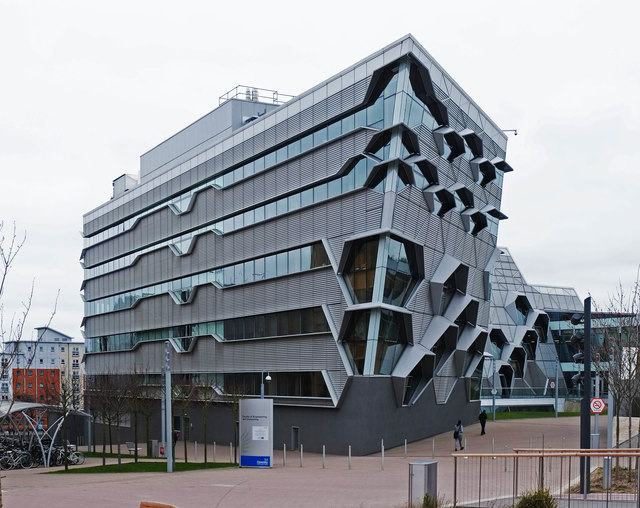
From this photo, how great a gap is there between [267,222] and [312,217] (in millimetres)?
5310

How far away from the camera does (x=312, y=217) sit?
44594 millimetres

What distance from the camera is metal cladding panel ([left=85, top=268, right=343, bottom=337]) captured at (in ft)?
145

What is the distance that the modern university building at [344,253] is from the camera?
133 ft

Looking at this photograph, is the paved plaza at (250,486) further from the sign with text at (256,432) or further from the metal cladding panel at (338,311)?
the metal cladding panel at (338,311)

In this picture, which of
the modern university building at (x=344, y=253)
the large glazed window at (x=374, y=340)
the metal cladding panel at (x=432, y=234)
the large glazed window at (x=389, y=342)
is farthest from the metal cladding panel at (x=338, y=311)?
the metal cladding panel at (x=432, y=234)

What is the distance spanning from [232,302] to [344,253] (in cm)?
1419

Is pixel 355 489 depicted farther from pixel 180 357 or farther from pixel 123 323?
pixel 123 323

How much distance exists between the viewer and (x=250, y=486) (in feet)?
76.2

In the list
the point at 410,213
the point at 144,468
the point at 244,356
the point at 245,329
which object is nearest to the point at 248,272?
the point at 245,329

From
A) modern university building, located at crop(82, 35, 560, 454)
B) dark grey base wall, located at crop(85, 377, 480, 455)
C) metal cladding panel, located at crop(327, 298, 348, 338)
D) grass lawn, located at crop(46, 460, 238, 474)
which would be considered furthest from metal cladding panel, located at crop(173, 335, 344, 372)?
grass lawn, located at crop(46, 460, 238, 474)

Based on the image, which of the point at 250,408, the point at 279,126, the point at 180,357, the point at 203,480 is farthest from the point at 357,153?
the point at 180,357

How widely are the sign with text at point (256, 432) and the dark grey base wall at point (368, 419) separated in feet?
32.7

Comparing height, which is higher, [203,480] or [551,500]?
[551,500]

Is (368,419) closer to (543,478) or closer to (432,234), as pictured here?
(432,234)
